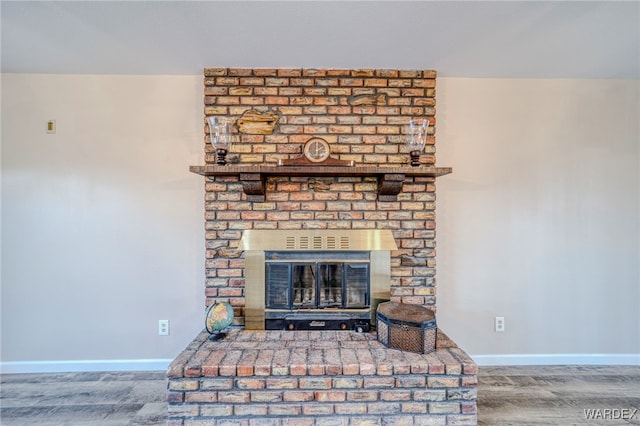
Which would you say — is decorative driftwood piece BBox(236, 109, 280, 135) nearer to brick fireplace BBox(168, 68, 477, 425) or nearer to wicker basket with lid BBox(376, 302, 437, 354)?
brick fireplace BBox(168, 68, 477, 425)

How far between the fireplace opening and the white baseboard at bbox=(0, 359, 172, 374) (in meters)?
1.04

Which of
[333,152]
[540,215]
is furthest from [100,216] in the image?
[540,215]

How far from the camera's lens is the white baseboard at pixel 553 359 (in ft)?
8.54

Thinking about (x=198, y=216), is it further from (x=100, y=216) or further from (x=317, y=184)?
(x=317, y=184)

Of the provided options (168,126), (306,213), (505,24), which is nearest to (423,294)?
(306,213)

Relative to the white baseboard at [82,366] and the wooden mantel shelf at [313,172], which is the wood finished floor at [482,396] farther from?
the wooden mantel shelf at [313,172]

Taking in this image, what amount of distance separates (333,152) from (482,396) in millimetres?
1979

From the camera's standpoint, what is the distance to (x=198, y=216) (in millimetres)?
2561

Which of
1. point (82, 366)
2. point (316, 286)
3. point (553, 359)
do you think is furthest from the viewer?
point (553, 359)

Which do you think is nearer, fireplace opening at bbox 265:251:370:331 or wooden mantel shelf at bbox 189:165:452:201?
wooden mantel shelf at bbox 189:165:452:201

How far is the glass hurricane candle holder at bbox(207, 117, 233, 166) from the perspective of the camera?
7.38 feet

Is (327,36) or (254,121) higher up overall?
(327,36)

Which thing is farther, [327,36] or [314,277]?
[314,277]

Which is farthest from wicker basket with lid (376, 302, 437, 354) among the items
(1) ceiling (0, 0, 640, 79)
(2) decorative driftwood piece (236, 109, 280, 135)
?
(1) ceiling (0, 0, 640, 79)
